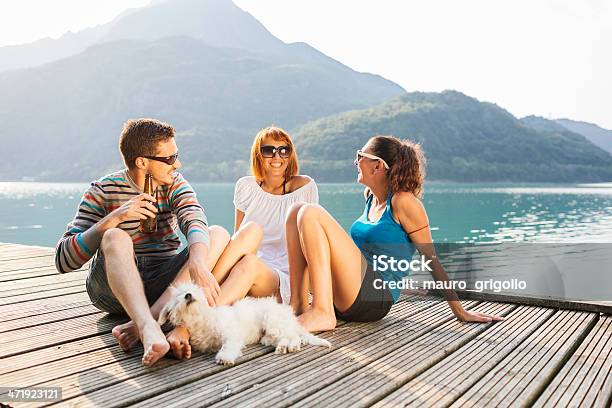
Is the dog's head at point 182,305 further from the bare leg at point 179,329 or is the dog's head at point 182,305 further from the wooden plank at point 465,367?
the wooden plank at point 465,367

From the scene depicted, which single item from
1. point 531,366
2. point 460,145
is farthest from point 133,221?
point 460,145

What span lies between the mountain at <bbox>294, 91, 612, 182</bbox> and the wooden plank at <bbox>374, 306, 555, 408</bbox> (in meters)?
63.8

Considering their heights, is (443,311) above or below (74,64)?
below

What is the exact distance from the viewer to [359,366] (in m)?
2.45

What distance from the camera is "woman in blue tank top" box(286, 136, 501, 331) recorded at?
2980 millimetres

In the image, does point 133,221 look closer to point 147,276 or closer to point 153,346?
point 147,276

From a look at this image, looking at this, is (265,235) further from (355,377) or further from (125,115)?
(125,115)

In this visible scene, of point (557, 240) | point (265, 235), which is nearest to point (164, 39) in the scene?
point (557, 240)

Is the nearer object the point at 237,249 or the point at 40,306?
the point at 237,249

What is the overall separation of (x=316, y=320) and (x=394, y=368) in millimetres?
652

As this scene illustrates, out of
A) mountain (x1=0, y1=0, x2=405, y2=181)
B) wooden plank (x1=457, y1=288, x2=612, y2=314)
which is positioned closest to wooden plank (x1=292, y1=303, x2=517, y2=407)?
wooden plank (x1=457, y1=288, x2=612, y2=314)

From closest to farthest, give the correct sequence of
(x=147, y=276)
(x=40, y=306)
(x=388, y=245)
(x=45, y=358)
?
(x=45, y=358) → (x=147, y=276) → (x=388, y=245) → (x=40, y=306)

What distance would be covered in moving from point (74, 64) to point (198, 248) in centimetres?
14298

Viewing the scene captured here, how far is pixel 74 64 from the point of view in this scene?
12988 cm
